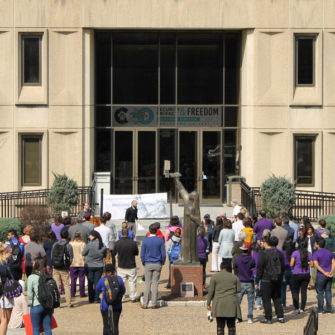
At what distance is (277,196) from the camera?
2939cm

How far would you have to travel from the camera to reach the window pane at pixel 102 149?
33844 millimetres

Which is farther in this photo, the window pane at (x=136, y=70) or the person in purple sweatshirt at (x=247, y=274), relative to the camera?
the window pane at (x=136, y=70)

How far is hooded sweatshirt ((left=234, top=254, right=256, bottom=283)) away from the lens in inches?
656

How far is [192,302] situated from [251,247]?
167 centimetres

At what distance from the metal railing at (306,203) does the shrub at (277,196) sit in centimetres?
106

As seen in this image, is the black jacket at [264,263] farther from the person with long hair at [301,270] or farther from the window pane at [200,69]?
the window pane at [200,69]

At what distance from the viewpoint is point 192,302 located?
18250 mm

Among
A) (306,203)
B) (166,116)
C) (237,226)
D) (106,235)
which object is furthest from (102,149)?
(106,235)

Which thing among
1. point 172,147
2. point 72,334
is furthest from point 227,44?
point 72,334

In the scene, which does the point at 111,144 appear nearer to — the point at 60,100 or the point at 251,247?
the point at 60,100

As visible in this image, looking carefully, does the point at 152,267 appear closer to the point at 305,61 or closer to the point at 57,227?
the point at 57,227

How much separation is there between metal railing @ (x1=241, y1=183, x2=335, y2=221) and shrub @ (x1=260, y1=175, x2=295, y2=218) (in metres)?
1.06

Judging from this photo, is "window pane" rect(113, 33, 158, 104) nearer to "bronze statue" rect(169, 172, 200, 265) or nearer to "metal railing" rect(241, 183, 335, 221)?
"metal railing" rect(241, 183, 335, 221)

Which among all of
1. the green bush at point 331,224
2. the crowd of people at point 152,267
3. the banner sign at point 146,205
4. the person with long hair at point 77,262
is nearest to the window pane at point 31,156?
the banner sign at point 146,205
